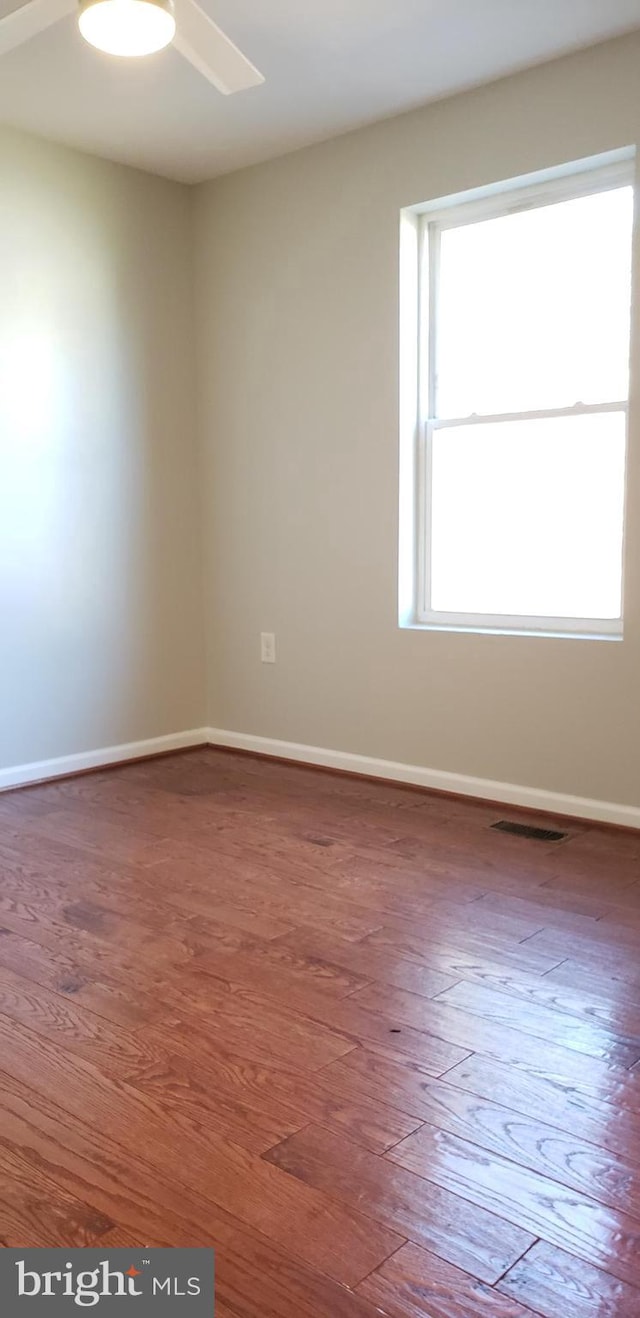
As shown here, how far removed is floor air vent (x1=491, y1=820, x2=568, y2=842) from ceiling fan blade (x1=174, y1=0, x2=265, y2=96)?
215cm

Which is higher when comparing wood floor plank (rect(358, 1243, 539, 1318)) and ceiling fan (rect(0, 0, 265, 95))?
ceiling fan (rect(0, 0, 265, 95))

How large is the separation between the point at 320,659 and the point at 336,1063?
220cm

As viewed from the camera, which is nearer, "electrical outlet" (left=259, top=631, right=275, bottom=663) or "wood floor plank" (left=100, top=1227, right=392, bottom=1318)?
"wood floor plank" (left=100, top=1227, right=392, bottom=1318)

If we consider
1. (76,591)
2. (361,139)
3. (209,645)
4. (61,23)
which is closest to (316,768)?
(209,645)

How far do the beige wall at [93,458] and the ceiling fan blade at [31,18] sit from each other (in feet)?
4.55

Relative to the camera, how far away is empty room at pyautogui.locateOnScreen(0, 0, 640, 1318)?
1.38 meters

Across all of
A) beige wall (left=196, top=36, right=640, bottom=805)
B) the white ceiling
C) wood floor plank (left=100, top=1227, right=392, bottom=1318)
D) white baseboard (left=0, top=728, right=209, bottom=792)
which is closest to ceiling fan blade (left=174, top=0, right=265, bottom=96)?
the white ceiling

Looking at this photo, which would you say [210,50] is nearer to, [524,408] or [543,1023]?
[524,408]

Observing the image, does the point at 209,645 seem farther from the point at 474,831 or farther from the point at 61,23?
the point at 61,23

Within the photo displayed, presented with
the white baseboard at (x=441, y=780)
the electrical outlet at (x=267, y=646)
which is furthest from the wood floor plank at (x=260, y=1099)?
the electrical outlet at (x=267, y=646)

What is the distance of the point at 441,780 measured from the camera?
343cm

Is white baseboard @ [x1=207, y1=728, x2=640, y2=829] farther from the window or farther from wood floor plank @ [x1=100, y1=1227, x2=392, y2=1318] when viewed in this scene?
wood floor plank @ [x1=100, y1=1227, x2=392, y2=1318]

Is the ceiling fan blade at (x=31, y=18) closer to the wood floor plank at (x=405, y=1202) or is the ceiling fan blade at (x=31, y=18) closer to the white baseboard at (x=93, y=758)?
the wood floor plank at (x=405, y=1202)

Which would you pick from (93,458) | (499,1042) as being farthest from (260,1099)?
(93,458)
